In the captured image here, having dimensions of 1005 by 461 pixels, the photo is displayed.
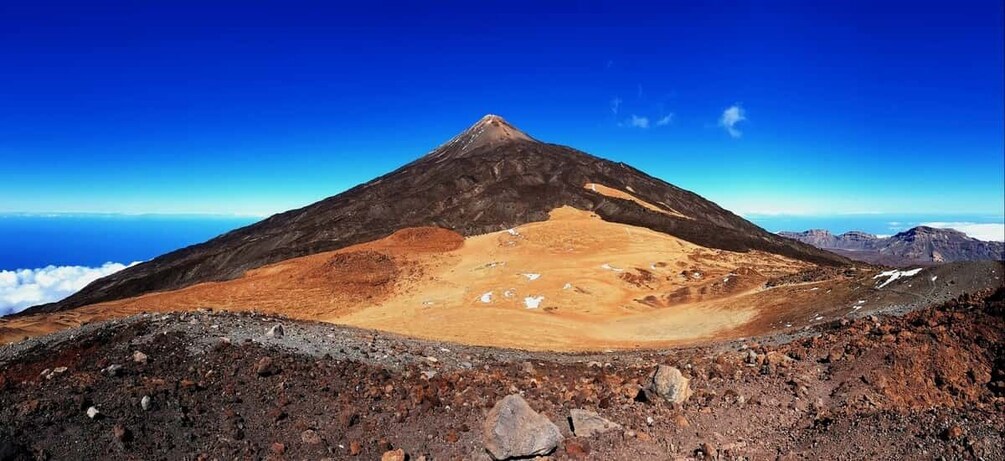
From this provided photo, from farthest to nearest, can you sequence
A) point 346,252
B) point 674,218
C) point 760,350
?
point 674,218, point 346,252, point 760,350

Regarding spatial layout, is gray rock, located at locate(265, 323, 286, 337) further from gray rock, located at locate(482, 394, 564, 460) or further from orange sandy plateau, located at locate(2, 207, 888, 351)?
orange sandy plateau, located at locate(2, 207, 888, 351)

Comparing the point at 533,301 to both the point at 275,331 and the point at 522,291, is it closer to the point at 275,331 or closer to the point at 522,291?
the point at 522,291

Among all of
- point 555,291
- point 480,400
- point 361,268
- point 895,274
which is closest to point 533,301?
point 555,291

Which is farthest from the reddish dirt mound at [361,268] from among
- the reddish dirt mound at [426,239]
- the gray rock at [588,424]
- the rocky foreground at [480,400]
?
the gray rock at [588,424]

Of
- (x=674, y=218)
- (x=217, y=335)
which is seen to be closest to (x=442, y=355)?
(x=217, y=335)

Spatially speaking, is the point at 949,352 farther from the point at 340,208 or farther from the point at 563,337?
the point at 340,208

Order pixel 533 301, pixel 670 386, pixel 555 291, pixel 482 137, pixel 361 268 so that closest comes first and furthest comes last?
pixel 670 386
pixel 533 301
pixel 555 291
pixel 361 268
pixel 482 137
